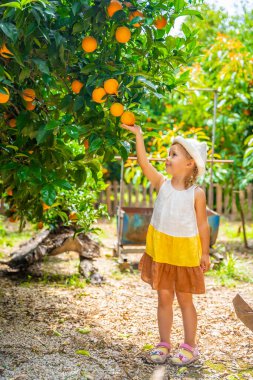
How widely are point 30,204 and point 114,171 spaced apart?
456 cm

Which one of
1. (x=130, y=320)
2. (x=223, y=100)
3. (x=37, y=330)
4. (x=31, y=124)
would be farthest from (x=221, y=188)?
(x=31, y=124)

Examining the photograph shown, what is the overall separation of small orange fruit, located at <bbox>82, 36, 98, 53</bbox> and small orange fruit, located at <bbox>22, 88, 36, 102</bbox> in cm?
35

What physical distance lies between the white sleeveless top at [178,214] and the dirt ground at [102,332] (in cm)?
66

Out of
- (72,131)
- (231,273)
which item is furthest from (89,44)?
(231,273)

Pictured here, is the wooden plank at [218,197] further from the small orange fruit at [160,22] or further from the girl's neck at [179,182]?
the small orange fruit at [160,22]

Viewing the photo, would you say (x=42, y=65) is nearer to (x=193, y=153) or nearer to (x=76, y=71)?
(x=76, y=71)

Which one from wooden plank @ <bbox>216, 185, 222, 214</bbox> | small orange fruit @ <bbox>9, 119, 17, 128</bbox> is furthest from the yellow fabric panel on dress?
wooden plank @ <bbox>216, 185, 222, 214</bbox>

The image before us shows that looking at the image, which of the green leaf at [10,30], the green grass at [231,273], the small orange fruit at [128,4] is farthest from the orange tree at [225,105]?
the green leaf at [10,30]

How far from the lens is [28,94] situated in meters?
2.30

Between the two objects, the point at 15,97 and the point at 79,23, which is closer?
the point at 79,23

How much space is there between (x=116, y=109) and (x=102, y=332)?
1.39 meters

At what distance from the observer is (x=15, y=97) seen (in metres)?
2.52

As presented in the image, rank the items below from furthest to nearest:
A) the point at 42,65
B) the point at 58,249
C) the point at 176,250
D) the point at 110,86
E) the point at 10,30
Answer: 1. the point at 58,249
2. the point at 176,250
3. the point at 110,86
4. the point at 42,65
5. the point at 10,30

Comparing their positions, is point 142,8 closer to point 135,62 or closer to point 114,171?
point 135,62
